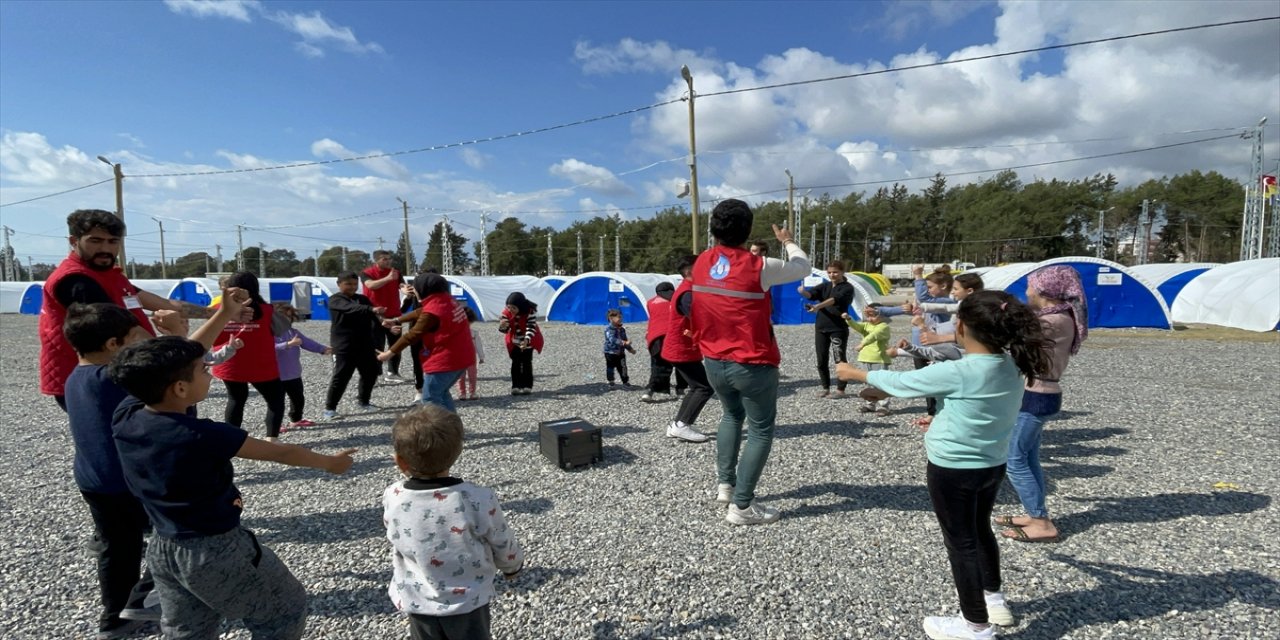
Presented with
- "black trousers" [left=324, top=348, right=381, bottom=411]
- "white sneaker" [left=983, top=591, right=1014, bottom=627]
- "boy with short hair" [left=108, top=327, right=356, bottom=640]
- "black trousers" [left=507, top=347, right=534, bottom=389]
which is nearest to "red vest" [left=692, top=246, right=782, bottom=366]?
"white sneaker" [left=983, top=591, right=1014, bottom=627]

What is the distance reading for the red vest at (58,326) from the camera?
10.5ft

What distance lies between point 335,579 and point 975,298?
3681 mm

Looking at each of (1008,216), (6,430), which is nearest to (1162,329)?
(6,430)

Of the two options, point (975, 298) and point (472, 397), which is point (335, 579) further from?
point (472, 397)

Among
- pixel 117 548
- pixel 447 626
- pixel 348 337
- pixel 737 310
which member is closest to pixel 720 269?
pixel 737 310

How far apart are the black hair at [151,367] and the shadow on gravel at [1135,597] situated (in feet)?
12.0

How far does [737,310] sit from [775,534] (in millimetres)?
1495

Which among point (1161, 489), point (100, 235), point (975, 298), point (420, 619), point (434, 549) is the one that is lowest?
point (1161, 489)

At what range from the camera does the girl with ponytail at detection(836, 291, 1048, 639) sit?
2.52 meters

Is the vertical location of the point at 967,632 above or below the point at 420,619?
below

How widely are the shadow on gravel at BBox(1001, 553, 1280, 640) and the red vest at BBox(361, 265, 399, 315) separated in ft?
24.8

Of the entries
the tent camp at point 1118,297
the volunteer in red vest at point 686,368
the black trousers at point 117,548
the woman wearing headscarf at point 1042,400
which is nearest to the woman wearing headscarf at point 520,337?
the volunteer in red vest at point 686,368

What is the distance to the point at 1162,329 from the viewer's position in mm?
17172

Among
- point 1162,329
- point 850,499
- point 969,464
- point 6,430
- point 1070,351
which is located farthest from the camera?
point 1162,329
